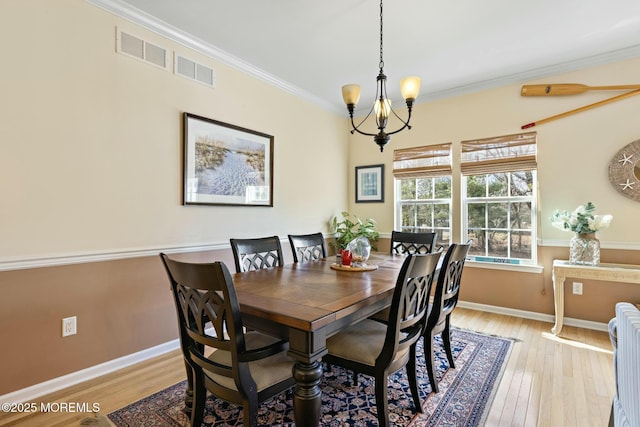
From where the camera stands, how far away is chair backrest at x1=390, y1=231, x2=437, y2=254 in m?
2.95

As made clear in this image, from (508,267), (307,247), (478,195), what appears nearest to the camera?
(307,247)

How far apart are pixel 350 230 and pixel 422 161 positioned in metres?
1.36

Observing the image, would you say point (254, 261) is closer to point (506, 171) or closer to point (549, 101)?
point (506, 171)

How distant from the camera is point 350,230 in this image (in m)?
4.55

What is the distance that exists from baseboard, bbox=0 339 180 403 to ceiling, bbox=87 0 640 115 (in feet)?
8.45

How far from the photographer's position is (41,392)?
6.52ft

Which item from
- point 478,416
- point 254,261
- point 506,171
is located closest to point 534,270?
point 506,171

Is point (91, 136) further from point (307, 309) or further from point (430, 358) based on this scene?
point (430, 358)

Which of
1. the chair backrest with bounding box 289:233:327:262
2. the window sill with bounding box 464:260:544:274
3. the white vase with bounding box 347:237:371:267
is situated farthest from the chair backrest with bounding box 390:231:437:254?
the window sill with bounding box 464:260:544:274

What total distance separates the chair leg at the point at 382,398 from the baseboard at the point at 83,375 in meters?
1.93

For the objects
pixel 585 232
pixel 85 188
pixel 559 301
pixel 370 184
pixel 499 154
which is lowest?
pixel 559 301

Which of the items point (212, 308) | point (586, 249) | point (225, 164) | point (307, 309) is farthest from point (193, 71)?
point (586, 249)

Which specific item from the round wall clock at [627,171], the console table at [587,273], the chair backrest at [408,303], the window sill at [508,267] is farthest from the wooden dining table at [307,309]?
the round wall clock at [627,171]

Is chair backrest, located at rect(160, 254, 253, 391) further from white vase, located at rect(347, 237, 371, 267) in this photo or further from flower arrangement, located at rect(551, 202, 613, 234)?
flower arrangement, located at rect(551, 202, 613, 234)
